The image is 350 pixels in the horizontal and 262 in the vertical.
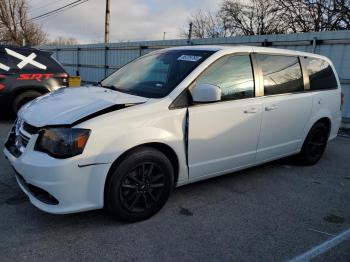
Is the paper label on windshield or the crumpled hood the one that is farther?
the paper label on windshield

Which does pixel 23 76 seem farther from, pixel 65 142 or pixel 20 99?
pixel 65 142

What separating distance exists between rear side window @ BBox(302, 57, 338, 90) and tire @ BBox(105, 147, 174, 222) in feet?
9.40

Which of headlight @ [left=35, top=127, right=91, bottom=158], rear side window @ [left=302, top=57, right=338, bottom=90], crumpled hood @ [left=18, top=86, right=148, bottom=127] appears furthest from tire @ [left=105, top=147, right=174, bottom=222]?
rear side window @ [left=302, top=57, right=338, bottom=90]

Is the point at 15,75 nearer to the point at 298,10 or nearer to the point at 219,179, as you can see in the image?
the point at 219,179

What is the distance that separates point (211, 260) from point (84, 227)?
47.2 inches

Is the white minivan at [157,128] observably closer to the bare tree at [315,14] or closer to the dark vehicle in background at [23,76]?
the dark vehicle in background at [23,76]

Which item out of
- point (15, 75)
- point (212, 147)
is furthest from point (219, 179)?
point (15, 75)

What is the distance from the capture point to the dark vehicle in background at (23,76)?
22.9 ft

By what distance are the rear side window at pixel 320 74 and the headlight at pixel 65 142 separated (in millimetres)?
3557

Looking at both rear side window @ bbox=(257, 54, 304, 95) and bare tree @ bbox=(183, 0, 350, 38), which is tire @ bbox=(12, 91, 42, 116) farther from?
bare tree @ bbox=(183, 0, 350, 38)

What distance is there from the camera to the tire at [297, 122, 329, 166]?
514cm

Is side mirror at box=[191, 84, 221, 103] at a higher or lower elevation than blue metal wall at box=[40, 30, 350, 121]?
lower

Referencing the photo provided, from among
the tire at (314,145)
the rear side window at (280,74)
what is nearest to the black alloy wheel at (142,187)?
the rear side window at (280,74)

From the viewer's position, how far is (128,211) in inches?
123
